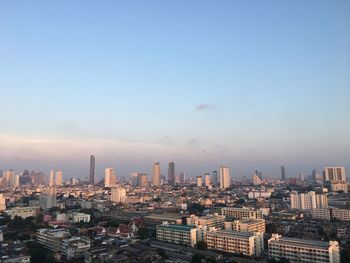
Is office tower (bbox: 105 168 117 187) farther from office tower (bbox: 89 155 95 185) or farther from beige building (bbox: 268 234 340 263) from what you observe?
beige building (bbox: 268 234 340 263)

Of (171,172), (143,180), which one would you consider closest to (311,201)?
(143,180)

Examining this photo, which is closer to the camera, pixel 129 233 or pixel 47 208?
pixel 129 233

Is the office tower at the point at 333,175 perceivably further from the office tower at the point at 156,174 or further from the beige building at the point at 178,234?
the beige building at the point at 178,234

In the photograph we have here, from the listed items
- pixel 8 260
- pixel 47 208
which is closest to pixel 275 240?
pixel 8 260

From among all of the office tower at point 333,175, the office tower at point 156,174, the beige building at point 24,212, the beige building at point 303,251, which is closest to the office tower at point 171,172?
the office tower at point 156,174

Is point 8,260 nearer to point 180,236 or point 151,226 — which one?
point 180,236

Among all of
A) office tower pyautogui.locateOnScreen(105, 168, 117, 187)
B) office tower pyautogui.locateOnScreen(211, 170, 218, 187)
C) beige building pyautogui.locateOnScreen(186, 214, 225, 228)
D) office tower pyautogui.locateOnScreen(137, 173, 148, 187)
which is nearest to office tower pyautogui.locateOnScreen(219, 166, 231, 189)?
office tower pyautogui.locateOnScreen(211, 170, 218, 187)
